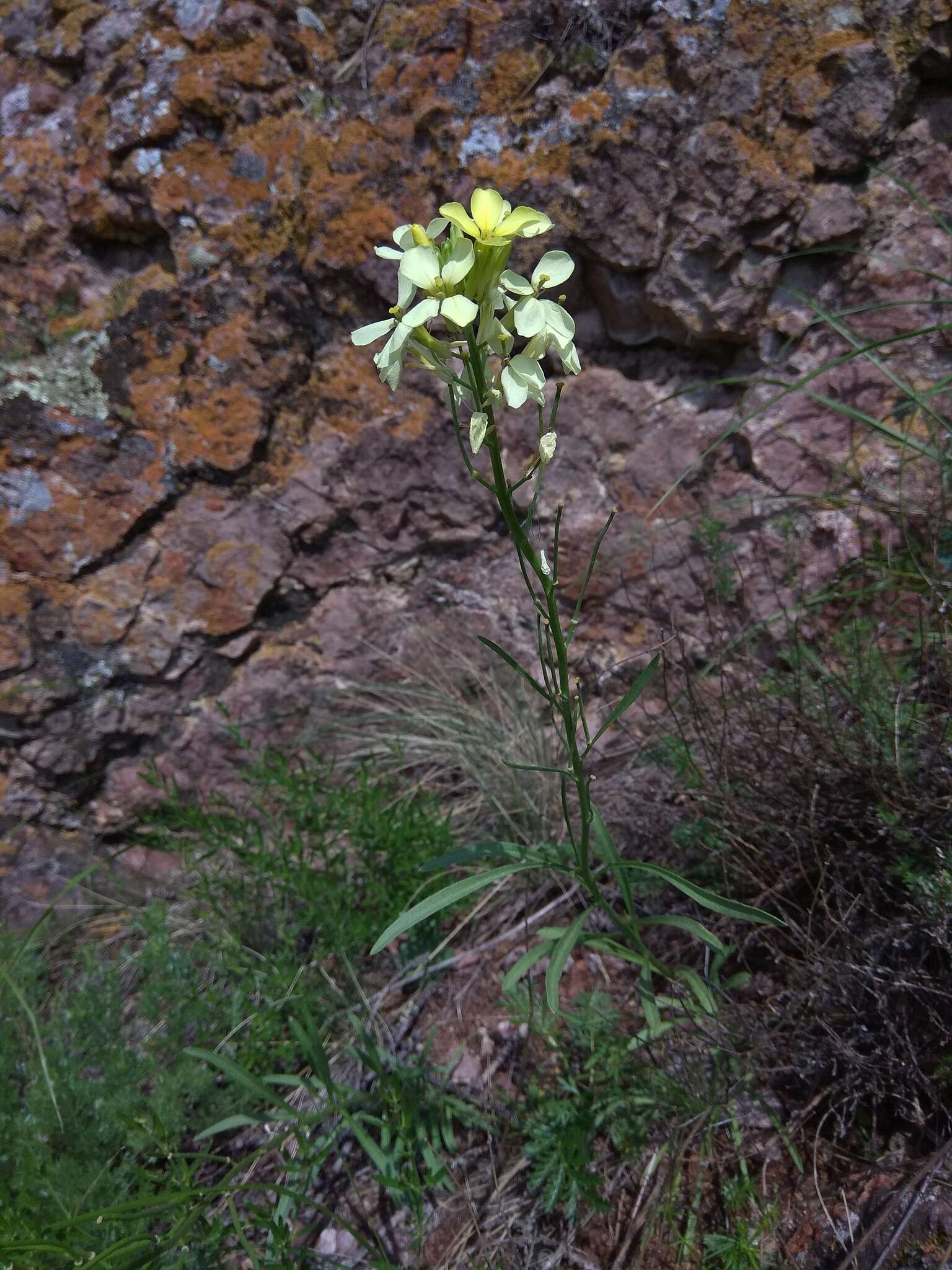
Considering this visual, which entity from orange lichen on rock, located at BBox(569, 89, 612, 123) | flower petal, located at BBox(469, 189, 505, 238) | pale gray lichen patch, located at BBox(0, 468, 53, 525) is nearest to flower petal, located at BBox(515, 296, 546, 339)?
flower petal, located at BBox(469, 189, 505, 238)

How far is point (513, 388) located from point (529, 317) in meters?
0.11

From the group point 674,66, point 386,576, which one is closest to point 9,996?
point 386,576

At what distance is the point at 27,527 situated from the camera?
2.51 meters

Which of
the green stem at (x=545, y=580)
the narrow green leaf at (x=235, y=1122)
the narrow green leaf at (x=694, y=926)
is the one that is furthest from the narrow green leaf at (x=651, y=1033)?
the narrow green leaf at (x=235, y=1122)

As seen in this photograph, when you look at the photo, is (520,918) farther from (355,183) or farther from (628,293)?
(355,183)

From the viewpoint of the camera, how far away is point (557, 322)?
4.14 ft

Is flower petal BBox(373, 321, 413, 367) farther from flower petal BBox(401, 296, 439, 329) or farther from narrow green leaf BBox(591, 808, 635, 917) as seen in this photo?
narrow green leaf BBox(591, 808, 635, 917)

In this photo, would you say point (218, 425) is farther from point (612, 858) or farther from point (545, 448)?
point (612, 858)

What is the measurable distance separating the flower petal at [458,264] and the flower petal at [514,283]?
0.20 ft

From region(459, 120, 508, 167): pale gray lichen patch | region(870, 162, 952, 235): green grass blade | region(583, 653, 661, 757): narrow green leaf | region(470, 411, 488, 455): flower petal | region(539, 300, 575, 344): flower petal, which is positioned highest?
region(459, 120, 508, 167): pale gray lichen patch

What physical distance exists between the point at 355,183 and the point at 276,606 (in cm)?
133

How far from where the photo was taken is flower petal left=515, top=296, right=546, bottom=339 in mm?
1221

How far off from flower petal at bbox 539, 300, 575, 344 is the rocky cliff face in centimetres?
119

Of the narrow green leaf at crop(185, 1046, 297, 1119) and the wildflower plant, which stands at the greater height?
the wildflower plant
